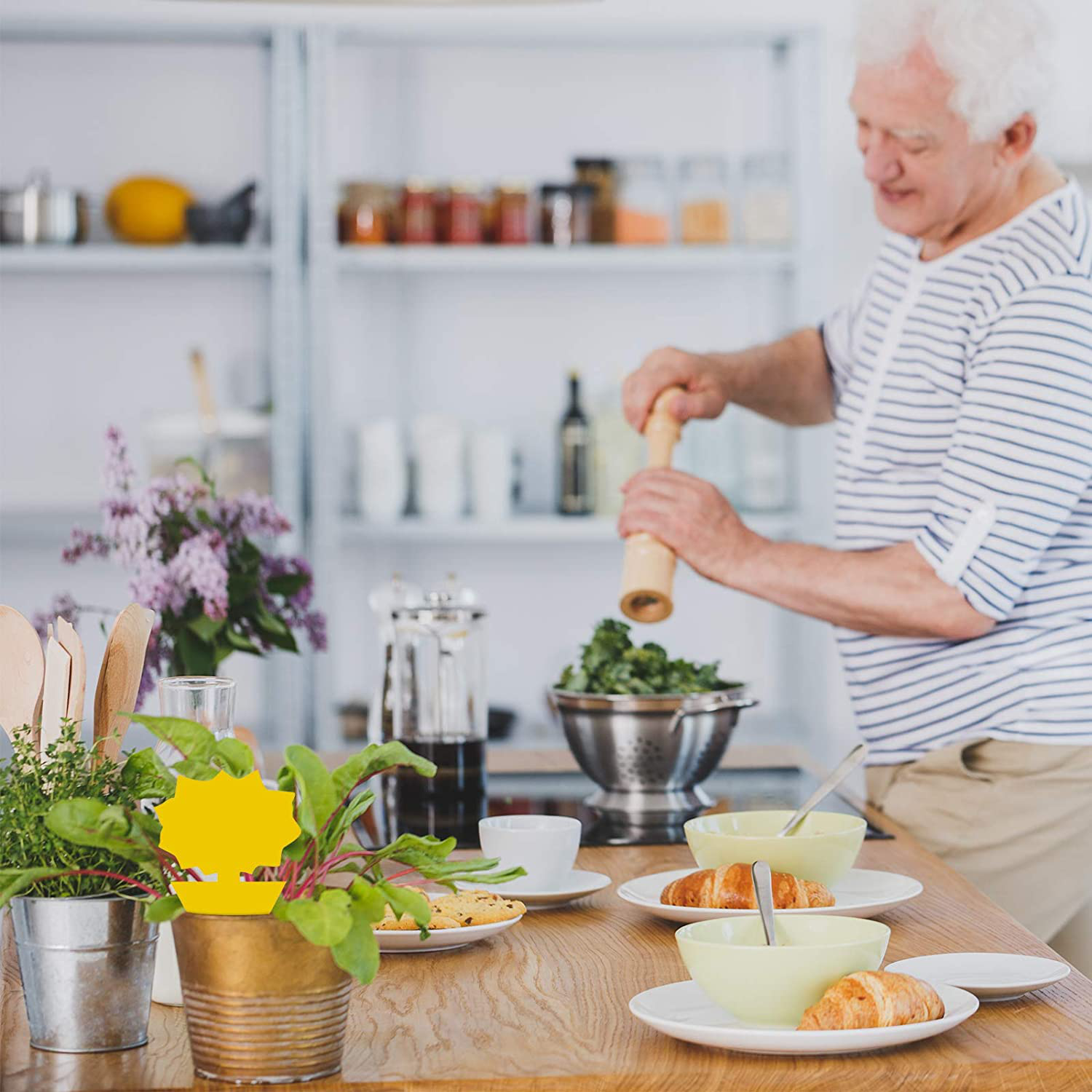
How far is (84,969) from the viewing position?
0.83 metres

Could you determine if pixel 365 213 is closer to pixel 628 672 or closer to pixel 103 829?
pixel 628 672

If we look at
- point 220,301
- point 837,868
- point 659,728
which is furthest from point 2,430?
point 837,868

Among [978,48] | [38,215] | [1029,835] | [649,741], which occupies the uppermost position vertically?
[38,215]

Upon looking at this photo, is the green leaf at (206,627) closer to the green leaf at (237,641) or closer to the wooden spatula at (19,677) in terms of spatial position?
the green leaf at (237,641)

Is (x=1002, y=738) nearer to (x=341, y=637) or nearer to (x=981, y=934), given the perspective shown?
(x=981, y=934)

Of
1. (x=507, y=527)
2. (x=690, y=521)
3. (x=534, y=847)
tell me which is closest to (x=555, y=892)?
(x=534, y=847)

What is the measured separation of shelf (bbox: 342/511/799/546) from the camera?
3.10 m

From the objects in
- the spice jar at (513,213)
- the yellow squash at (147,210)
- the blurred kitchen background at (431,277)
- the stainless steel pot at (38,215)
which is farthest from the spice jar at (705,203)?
the stainless steel pot at (38,215)

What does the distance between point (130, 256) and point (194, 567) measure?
1.84m

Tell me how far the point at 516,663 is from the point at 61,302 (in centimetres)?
123

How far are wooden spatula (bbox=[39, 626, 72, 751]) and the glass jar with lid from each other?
8.09ft

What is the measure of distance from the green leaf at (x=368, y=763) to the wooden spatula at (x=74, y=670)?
0.59ft

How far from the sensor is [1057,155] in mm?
3234

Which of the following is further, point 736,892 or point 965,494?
point 965,494
